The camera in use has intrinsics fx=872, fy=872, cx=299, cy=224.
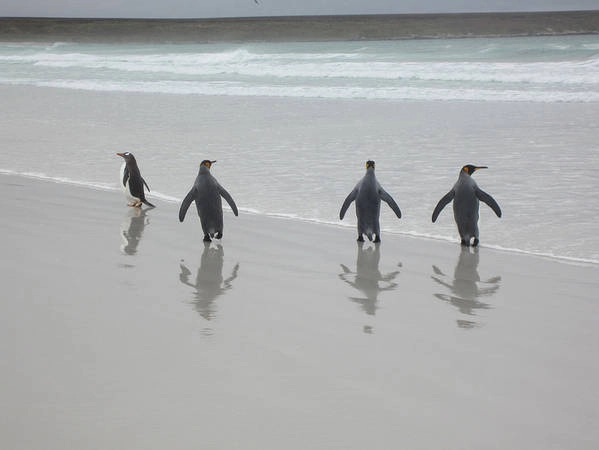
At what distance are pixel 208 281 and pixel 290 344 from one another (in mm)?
1015

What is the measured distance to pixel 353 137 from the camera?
953 cm

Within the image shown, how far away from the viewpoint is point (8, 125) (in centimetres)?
1072

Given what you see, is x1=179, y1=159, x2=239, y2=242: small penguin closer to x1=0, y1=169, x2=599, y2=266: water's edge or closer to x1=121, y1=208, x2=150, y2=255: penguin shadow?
x1=121, y1=208, x2=150, y2=255: penguin shadow

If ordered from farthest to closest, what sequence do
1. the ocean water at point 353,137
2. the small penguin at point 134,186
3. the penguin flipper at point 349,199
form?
the small penguin at point 134,186, the ocean water at point 353,137, the penguin flipper at point 349,199

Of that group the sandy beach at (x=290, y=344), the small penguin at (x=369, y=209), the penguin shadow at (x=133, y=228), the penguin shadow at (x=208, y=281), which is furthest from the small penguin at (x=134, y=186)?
the small penguin at (x=369, y=209)

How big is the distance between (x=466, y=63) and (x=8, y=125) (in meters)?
13.8

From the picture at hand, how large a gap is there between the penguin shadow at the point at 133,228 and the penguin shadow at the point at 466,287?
5.20 ft

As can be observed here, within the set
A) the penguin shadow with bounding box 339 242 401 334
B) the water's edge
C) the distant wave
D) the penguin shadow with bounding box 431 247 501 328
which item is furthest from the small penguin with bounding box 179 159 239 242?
the distant wave

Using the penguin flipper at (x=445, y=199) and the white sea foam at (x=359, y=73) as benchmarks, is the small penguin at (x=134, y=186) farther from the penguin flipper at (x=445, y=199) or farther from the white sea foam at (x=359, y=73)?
the white sea foam at (x=359, y=73)

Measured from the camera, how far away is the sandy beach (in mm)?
2350

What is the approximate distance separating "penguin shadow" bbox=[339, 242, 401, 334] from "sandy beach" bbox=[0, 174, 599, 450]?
14mm

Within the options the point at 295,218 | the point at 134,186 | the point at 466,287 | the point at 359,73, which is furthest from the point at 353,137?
the point at 359,73

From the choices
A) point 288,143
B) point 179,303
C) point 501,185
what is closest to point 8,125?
point 288,143

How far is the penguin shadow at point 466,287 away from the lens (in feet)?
11.6
